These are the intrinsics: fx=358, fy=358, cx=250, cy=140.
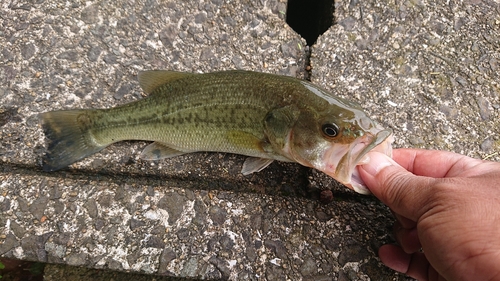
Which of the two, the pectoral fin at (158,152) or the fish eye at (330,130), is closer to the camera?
the fish eye at (330,130)

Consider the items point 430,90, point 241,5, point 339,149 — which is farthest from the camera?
point 241,5

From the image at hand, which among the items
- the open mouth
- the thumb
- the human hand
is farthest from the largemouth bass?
the human hand

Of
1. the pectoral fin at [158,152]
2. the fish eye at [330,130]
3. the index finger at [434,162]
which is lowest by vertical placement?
the pectoral fin at [158,152]

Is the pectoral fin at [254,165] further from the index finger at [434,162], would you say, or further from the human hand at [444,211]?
the index finger at [434,162]

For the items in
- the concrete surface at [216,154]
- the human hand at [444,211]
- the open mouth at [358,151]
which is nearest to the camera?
the human hand at [444,211]

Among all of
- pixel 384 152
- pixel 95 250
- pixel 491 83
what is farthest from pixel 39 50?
pixel 491 83

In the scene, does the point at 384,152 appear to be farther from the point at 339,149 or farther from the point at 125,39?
the point at 125,39

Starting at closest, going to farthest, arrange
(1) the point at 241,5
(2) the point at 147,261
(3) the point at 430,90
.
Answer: (2) the point at 147,261 → (3) the point at 430,90 → (1) the point at 241,5

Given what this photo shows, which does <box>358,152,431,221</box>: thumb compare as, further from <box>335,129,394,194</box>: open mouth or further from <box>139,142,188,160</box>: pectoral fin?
<box>139,142,188,160</box>: pectoral fin

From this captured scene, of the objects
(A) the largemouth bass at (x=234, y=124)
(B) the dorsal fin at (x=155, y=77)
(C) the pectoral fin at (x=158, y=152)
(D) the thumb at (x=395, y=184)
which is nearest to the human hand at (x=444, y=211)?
(D) the thumb at (x=395, y=184)
